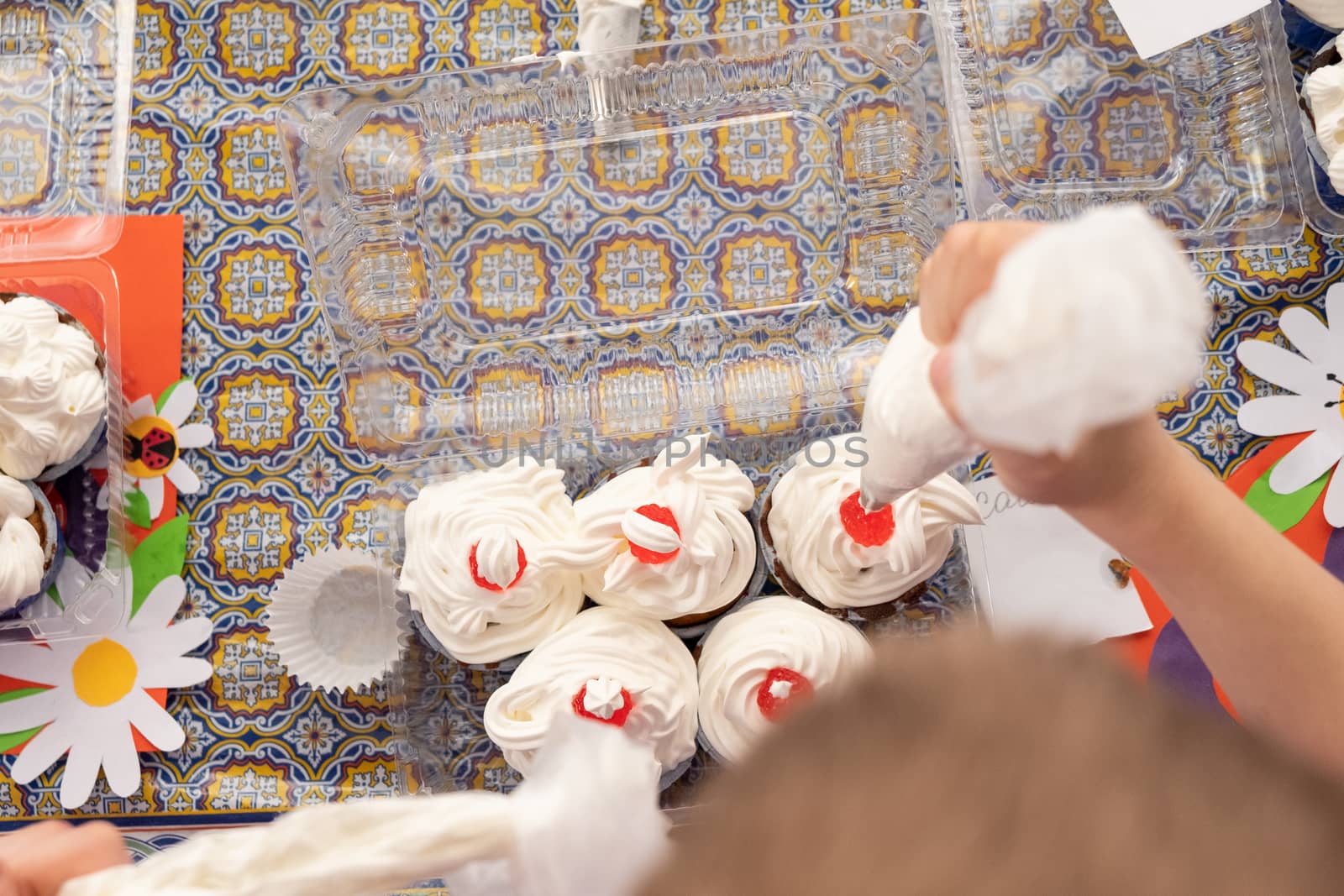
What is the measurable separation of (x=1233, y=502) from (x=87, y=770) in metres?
1.12

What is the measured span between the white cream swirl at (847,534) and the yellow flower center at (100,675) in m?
0.72

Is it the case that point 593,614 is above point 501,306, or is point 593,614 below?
below

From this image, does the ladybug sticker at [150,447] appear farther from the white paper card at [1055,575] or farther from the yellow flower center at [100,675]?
the white paper card at [1055,575]

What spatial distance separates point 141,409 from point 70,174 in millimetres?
261

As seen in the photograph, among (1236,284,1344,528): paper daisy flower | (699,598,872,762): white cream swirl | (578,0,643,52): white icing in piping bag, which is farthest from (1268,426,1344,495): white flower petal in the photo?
(578,0,643,52): white icing in piping bag

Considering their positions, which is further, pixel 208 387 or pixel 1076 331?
pixel 208 387

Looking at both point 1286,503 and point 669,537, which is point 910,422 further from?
point 1286,503

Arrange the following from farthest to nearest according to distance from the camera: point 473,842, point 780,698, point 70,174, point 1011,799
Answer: point 70,174
point 780,698
point 473,842
point 1011,799

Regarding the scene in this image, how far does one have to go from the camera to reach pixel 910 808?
1.12ft

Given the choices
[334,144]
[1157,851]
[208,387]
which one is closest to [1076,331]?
[1157,851]

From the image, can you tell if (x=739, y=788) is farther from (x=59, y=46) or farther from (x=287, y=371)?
(x=59, y=46)

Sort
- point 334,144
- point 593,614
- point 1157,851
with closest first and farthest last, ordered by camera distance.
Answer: point 1157,851
point 593,614
point 334,144

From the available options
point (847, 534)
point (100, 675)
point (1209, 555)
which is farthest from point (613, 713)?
point (100, 675)

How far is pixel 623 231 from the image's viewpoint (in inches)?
44.4
